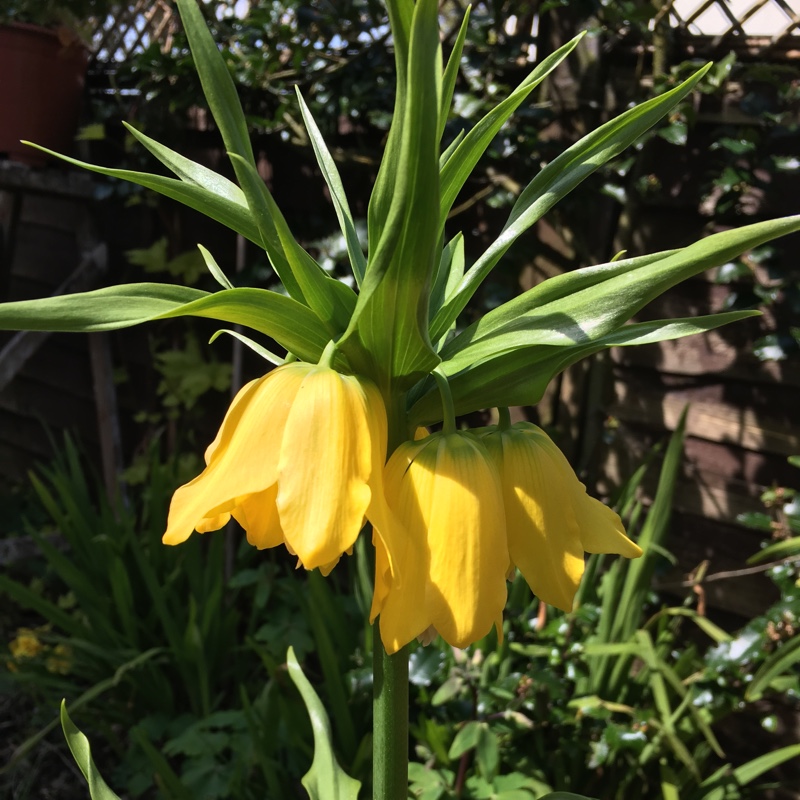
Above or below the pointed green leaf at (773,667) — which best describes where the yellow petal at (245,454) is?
above

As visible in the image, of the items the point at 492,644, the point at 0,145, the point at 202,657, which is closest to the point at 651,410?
the point at 492,644

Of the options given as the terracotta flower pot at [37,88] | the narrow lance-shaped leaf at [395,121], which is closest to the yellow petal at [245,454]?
the narrow lance-shaped leaf at [395,121]

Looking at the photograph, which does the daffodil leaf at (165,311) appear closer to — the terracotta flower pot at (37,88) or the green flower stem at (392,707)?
the green flower stem at (392,707)

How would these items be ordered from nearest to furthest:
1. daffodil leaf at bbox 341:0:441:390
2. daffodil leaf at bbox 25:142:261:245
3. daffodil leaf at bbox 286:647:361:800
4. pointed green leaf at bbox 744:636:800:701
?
daffodil leaf at bbox 341:0:441:390
daffodil leaf at bbox 25:142:261:245
daffodil leaf at bbox 286:647:361:800
pointed green leaf at bbox 744:636:800:701

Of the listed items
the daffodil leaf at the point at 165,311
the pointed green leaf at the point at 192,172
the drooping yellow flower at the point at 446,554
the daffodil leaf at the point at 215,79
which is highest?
the daffodil leaf at the point at 215,79

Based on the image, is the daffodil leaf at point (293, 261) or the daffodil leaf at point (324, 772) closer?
the daffodil leaf at point (293, 261)

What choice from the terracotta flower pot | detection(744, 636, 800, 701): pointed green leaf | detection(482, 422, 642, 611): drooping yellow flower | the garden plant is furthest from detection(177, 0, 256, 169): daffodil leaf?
the terracotta flower pot

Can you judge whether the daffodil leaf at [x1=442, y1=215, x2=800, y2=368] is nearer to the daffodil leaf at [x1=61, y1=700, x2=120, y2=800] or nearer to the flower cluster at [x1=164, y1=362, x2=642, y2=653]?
the flower cluster at [x1=164, y1=362, x2=642, y2=653]

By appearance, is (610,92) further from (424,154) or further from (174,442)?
(174,442)
